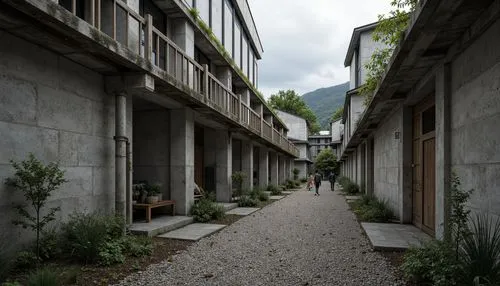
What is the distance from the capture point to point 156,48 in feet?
29.5

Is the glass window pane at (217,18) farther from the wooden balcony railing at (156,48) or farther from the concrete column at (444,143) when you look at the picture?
the concrete column at (444,143)

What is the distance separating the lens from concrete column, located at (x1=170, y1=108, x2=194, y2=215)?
10.8 m

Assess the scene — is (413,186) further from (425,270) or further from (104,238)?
(104,238)

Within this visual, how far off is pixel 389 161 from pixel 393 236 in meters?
4.74

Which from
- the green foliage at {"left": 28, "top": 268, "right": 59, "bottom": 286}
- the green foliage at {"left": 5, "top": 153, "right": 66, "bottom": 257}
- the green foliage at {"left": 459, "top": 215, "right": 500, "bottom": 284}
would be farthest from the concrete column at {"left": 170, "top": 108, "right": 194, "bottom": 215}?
the green foliage at {"left": 459, "top": 215, "right": 500, "bottom": 284}

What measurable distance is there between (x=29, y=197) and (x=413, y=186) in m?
9.15

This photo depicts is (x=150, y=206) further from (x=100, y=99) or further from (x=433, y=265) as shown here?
(x=433, y=265)

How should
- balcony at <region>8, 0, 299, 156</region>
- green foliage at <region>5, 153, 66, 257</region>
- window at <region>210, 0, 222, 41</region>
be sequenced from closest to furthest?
balcony at <region>8, 0, 299, 156</region>
green foliage at <region>5, 153, 66, 257</region>
window at <region>210, 0, 222, 41</region>

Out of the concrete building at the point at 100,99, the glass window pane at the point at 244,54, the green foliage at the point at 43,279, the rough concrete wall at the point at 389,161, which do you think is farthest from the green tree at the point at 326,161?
the green foliage at the point at 43,279

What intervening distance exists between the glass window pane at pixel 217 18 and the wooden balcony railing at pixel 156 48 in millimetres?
3518

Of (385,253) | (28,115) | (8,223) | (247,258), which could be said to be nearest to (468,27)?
(385,253)

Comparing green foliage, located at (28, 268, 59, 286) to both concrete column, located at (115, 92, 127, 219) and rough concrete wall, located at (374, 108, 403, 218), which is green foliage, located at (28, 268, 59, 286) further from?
rough concrete wall, located at (374, 108, 403, 218)

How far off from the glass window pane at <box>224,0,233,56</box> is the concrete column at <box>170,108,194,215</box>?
28.3 feet

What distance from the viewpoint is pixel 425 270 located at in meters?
4.67
